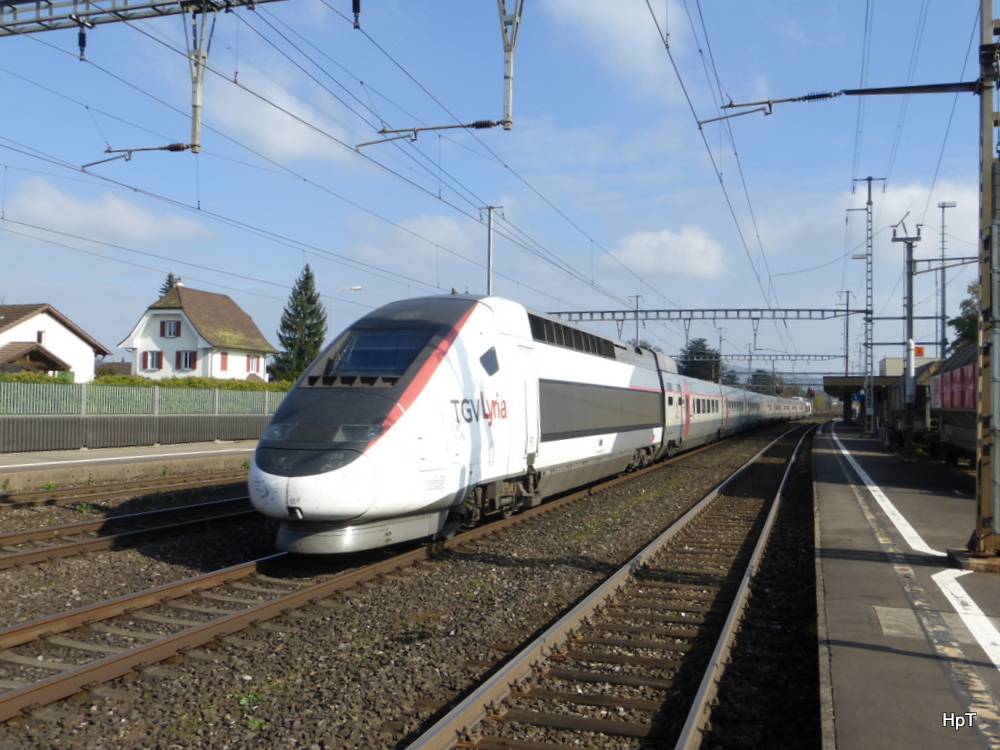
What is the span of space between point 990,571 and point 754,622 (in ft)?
9.95

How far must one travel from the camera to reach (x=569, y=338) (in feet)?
44.6

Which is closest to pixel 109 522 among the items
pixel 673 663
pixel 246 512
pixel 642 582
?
pixel 246 512

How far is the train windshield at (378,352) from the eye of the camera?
897cm

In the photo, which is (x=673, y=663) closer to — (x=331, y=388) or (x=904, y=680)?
(x=904, y=680)

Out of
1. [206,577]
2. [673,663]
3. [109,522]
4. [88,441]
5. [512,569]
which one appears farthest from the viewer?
[88,441]

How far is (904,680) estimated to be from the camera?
5047 millimetres

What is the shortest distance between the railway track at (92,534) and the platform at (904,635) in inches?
309

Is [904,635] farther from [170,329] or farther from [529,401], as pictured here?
[170,329]

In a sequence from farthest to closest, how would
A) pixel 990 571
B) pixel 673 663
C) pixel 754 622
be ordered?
pixel 990 571 → pixel 754 622 → pixel 673 663

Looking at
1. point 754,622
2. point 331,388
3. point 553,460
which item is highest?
point 331,388

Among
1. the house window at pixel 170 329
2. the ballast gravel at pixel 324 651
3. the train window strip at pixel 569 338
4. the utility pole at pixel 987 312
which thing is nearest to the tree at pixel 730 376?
the house window at pixel 170 329

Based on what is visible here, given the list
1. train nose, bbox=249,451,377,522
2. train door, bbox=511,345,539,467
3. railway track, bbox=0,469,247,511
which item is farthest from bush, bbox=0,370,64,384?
train nose, bbox=249,451,377,522

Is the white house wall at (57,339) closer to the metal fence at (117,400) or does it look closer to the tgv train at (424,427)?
the metal fence at (117,400)

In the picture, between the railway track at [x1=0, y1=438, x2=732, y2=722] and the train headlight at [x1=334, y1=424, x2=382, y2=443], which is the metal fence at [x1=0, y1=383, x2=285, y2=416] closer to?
the railway track at [x1=0, y1=438, x2=732, y2=722]
